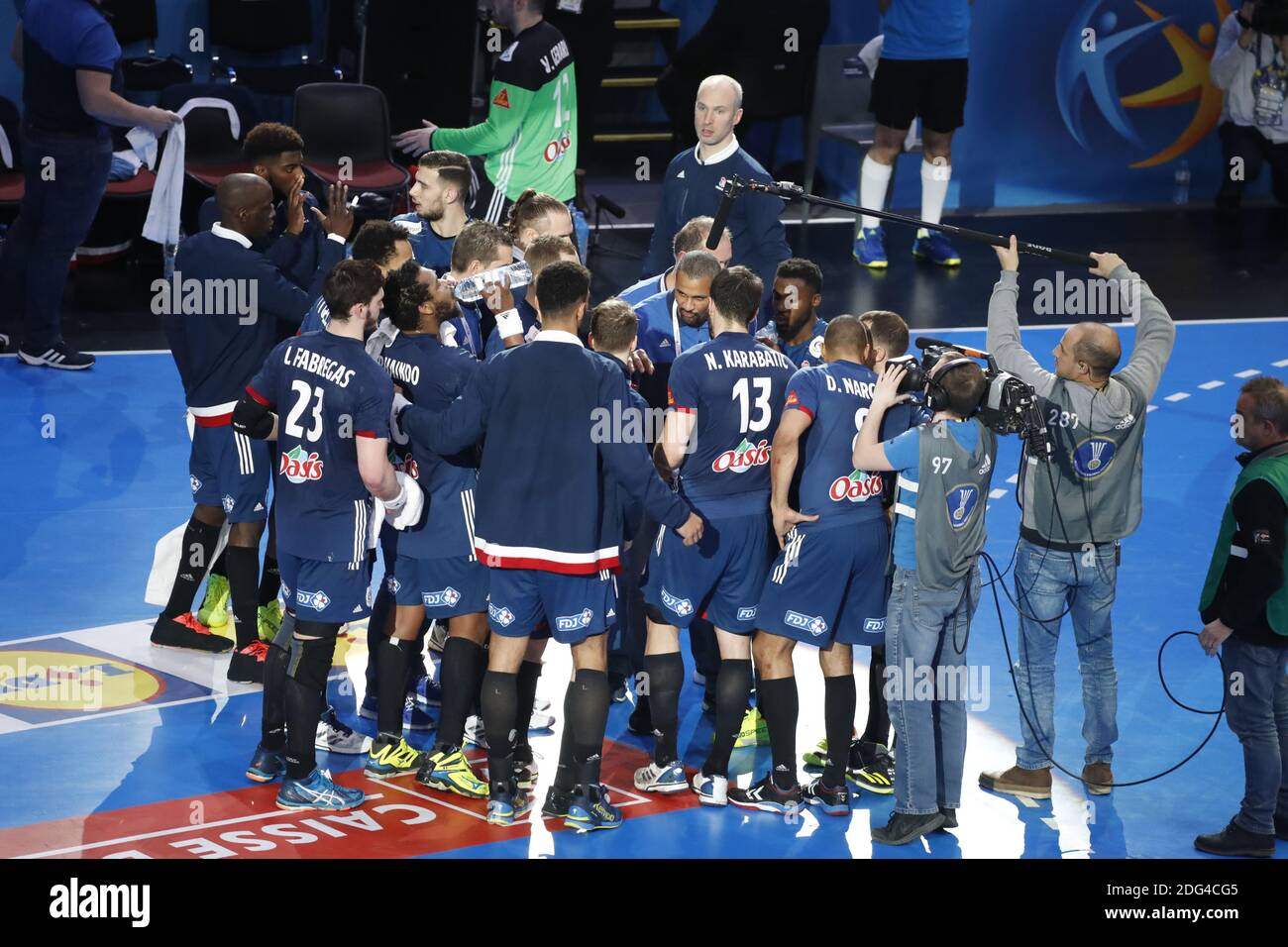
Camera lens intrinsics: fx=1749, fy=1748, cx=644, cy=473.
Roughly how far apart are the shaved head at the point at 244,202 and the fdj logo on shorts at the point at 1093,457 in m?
3.73

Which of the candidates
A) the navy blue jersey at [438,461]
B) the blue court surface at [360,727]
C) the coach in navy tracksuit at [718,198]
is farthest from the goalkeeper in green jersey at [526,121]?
the navy blue jersey at [438,461]

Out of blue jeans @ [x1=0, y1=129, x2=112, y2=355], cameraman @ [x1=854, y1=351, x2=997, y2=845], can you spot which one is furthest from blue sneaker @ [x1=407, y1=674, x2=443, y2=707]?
blue jeans @ [x1=0, y1=129, x2=112, y2=355]

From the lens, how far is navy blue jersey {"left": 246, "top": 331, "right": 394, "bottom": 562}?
6.56m

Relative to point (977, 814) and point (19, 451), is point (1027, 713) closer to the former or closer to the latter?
point (977, 814)

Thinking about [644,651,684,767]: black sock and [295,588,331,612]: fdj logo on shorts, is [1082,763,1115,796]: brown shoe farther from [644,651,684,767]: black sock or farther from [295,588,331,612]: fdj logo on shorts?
[295,588,331,612]: fdj logo on shorts

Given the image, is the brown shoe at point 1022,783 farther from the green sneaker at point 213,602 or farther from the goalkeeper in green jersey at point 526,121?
the goalkeeper in green jersey at point 526,121

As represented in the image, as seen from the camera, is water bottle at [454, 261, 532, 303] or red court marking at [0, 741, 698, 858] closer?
red court marking at [0, 741, 698, 858]

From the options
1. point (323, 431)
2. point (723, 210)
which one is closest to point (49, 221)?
point (723, 210)

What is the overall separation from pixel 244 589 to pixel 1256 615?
4.34 meters

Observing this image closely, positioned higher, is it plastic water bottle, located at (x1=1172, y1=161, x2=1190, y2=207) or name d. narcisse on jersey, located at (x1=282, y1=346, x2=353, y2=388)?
plastic water bottle, located at (x1=1172, y1=161, x2=1190, y2=207)

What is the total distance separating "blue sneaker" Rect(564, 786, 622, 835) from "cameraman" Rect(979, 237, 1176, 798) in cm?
159

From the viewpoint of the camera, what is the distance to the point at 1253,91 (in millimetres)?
16469

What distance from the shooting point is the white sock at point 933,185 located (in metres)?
15.0
